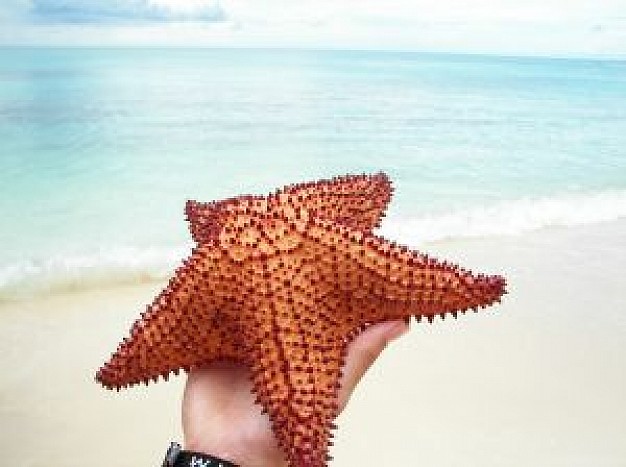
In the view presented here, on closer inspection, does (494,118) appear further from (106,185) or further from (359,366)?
(359,366)

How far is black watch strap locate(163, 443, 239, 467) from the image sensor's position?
168 cm

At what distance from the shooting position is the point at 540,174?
12.2 m

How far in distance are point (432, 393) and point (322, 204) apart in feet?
8.37

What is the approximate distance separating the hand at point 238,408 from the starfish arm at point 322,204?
0.23m

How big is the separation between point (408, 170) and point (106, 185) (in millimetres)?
3895

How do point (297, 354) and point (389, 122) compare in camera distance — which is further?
point (389, 122)

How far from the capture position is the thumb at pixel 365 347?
1.78m

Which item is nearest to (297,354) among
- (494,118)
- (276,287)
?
(276,287)

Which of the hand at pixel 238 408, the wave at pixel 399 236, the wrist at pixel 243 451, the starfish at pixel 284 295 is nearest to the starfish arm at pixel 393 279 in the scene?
the starfish at pixel 284 295

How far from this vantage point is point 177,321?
66.0 inches

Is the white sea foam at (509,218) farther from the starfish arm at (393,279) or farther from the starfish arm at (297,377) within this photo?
the starfish arm at (297,377)

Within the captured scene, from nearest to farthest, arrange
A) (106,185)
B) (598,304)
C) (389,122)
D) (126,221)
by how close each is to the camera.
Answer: (598,304), (126,221), (106,185), (389,122)

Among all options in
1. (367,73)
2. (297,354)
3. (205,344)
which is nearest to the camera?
(297,354)

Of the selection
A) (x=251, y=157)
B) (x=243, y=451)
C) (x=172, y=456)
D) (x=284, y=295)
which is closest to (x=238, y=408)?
(x=243, y=451)
